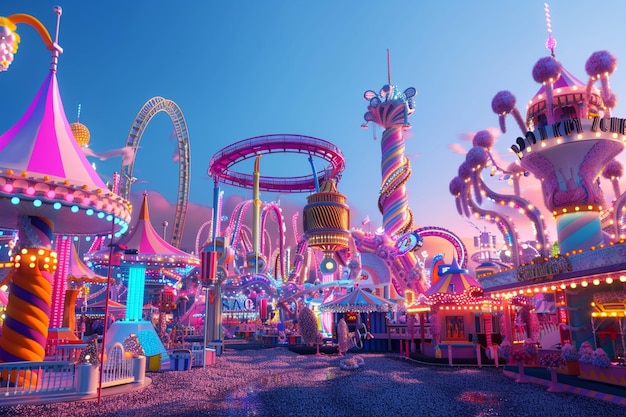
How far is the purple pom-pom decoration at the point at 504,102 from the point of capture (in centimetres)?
1633

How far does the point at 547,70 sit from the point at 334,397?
12.3 m

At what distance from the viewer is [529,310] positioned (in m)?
19.9

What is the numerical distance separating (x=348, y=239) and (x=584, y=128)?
2243 cm

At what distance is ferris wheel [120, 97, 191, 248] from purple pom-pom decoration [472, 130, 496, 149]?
27638 millimetres

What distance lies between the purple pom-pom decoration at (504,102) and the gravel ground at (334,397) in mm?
9291

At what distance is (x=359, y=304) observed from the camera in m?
26.0

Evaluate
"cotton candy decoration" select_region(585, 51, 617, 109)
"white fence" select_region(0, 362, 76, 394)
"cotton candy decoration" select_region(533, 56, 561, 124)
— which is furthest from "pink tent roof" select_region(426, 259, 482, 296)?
"white fence" select_region(0, 362, 76, 394)

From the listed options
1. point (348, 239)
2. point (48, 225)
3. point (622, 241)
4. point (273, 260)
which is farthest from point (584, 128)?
point (273, 260)

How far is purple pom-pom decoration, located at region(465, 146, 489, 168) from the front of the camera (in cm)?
1702

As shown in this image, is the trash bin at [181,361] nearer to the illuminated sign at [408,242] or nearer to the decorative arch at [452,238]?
the illuminated sign at [408,242]

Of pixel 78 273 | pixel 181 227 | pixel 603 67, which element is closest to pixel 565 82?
pixel 603 67

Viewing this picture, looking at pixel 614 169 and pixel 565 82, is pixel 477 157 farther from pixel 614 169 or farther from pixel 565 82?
pixel 614 169

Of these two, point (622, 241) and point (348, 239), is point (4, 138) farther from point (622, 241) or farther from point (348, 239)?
point (348, 239)

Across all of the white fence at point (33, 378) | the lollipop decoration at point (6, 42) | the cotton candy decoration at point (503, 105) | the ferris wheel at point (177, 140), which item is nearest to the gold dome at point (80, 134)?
the ferris wheel at point (177, 140)
